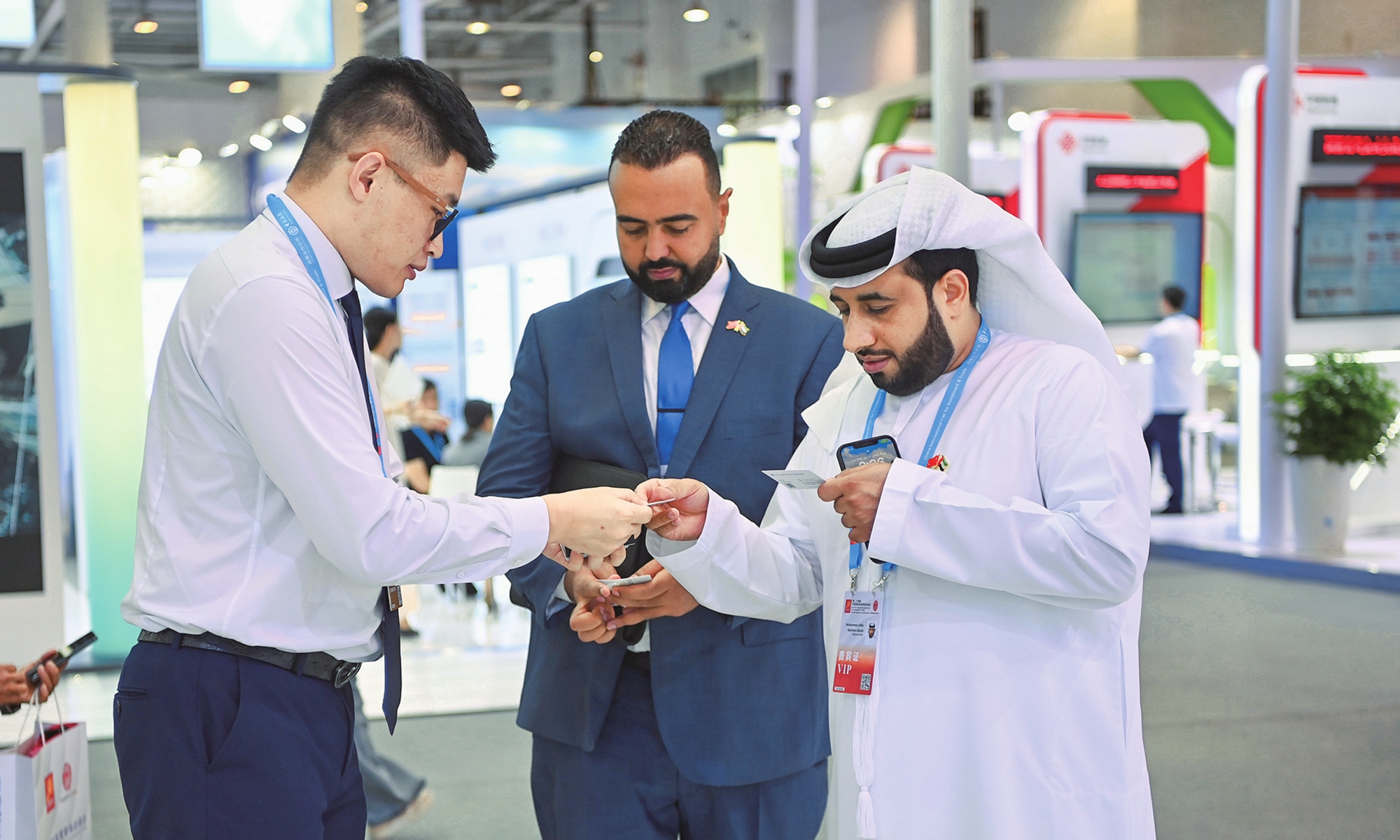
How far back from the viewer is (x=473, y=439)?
784 cm

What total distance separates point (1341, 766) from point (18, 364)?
5.07m

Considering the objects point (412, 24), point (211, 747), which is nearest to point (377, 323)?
point (412, 24)

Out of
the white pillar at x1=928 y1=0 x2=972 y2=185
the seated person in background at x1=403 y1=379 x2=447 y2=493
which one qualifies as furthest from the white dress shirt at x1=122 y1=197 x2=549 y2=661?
the seated person in background at x1=403 y1=379 x2=447 y2=493

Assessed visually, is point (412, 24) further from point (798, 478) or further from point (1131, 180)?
point (1131, 180)

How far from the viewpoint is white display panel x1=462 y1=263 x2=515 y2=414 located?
9820mm

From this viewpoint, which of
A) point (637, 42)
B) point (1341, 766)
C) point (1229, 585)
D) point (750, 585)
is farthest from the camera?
point (637, 42)

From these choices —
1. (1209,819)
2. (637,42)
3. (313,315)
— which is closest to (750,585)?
(313,315)

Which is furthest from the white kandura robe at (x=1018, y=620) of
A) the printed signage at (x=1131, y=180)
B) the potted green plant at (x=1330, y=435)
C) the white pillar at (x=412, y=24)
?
the printed signage at (x=1131, y=180)

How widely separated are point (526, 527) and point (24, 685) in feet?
3.36

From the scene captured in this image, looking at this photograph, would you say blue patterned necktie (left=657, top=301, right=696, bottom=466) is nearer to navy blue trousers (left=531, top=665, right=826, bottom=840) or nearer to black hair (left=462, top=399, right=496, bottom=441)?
navy blue trousers (left=531, top=665, right=826, bottom=840)

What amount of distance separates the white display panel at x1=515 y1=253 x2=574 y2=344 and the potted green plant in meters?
4.55

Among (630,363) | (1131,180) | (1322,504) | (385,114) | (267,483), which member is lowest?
(1322,504)

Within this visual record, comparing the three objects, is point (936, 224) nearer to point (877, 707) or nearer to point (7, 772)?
point (877, 707)

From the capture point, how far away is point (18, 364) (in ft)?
16.4
